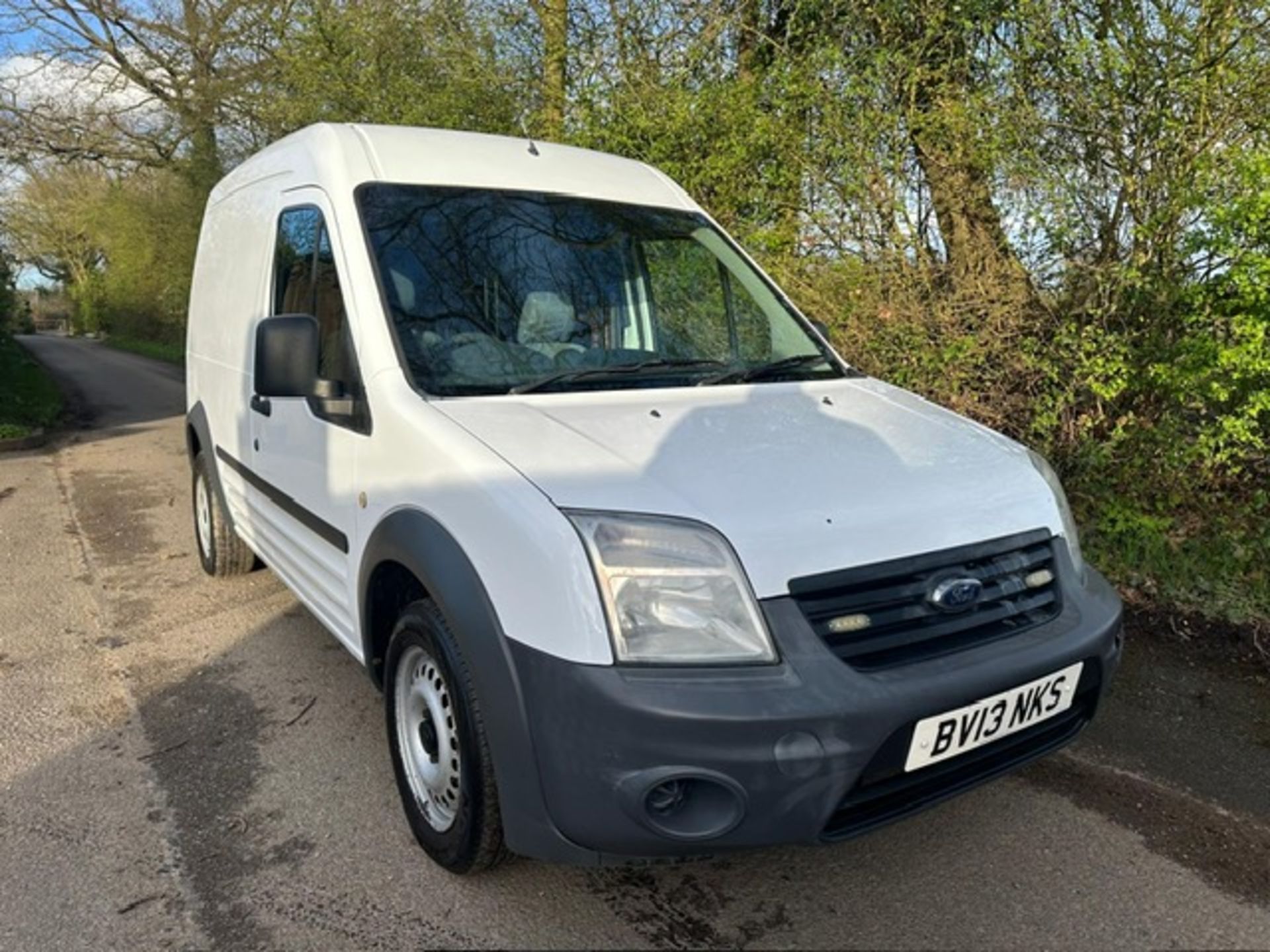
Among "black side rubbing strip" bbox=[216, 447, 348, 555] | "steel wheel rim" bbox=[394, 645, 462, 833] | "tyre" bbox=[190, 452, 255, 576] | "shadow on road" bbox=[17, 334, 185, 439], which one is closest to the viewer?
"steel wheel rim" bbox=[394, 645, 462, 833]

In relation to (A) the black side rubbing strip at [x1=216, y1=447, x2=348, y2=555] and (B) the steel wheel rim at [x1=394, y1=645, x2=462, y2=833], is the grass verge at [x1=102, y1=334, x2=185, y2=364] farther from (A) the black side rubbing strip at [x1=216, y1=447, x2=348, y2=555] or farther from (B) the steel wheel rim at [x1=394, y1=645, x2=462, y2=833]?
(B) the steel wheel rim at [x1=394, y1=645, x2=462, y2=833]

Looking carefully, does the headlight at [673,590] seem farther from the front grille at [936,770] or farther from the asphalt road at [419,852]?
the asphalt road at [419,852]

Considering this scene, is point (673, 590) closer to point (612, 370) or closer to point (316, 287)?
point (612, 370)

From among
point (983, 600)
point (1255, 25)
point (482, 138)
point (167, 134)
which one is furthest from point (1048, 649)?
point (167, 134)

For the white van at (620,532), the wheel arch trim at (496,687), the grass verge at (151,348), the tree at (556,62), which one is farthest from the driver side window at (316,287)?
the grass verge at (151,348)

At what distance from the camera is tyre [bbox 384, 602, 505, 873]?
2.20m

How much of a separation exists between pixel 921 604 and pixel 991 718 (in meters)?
0.33

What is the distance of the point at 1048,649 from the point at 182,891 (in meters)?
2.43

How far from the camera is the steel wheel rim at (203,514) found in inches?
199

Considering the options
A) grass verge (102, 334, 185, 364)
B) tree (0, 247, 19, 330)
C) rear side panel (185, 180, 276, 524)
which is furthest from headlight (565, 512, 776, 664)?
grass verge (102, 334, 185, 364)

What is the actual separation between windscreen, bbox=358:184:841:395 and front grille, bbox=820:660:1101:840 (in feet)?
4.45

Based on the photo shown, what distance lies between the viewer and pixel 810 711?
1.87 metres

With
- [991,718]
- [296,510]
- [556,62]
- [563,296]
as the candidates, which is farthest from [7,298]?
[991,718]

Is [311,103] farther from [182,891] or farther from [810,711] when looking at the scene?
[810,711]
